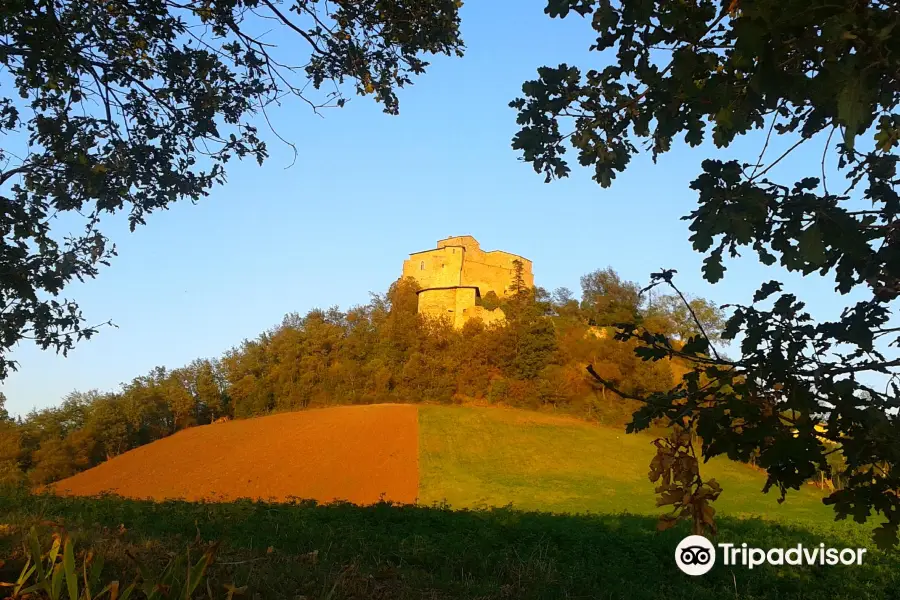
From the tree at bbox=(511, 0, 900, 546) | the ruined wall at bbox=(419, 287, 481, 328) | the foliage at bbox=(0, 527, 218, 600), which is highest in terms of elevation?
the ruined wall at bbox=(419, 287, 481, 328)

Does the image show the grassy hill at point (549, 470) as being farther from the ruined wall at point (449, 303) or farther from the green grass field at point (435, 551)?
the ruined wall at point (449, 303)

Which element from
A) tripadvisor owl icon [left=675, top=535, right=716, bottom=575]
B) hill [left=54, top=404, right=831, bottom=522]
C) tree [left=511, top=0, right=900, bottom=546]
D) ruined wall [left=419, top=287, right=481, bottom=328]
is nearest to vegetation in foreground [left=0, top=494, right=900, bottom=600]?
tripadvisor owl icon [left=675, top=535, right=716, bottom=575]

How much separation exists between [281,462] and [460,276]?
3321 cm

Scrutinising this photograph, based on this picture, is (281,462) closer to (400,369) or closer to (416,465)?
(416,465)

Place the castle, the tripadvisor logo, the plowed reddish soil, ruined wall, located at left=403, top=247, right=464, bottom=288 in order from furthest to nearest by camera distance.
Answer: ruined wall, located at left=403, top=247, right=464, bottom=288, the castle, the plowed reddish soil, the tripadvisor logo

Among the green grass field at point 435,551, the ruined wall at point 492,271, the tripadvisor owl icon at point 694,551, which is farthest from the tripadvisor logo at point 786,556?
the ruined wall at point 492,271

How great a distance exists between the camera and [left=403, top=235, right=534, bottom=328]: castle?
5878cm

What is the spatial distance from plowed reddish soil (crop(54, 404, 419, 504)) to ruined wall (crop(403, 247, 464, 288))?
1947cm

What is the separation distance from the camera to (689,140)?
235cm

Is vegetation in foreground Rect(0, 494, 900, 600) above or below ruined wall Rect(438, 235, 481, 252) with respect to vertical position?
below

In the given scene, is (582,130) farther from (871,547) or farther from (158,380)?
(158,380)

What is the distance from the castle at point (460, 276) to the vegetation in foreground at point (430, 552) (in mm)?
45658

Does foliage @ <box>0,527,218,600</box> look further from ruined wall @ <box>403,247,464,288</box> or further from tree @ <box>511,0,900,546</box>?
ruined wall @ <box>403,247,464,288</box>

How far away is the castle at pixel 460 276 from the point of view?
58781 mm
